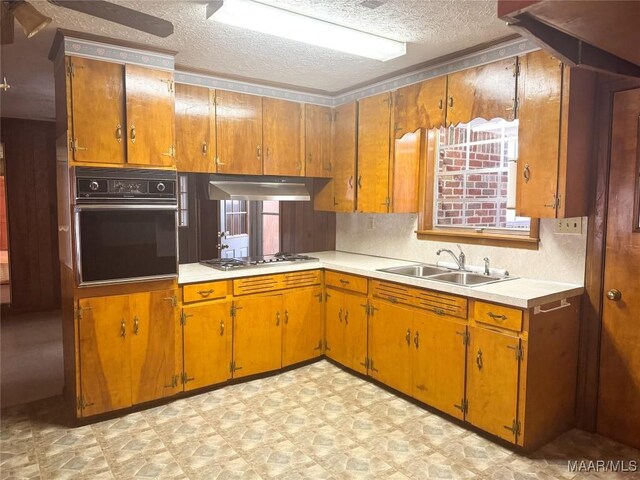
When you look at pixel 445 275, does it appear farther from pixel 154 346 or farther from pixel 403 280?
pixel 154 346

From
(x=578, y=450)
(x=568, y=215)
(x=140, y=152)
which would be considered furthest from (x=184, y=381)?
(x=568, y=215)

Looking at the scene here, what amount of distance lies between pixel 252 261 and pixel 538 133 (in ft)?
7.85

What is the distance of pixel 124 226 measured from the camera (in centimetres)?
294

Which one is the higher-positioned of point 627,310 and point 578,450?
point 627,310

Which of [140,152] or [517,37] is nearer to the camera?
[517,37]

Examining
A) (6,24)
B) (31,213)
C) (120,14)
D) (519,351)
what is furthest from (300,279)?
(31,213)

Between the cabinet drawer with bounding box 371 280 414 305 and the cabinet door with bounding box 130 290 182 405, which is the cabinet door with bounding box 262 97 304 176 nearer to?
the cabinet drawer with bounding box 371 280 414 305

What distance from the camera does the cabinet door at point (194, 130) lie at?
3504 millimetres

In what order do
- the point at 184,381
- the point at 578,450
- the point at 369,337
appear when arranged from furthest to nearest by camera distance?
the point at 369,337, the point at 184,381, the point at 578,450

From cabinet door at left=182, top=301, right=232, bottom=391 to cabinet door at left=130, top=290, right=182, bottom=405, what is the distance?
76 mm

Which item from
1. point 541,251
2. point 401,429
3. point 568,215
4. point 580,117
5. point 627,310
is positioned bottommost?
point 401,429

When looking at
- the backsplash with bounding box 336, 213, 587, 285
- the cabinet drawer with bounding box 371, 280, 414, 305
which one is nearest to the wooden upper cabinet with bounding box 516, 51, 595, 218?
the backsplash with bounding box 336, 213, 587, 285

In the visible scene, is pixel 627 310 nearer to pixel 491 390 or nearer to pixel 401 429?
pixel 491 390

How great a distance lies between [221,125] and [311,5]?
1.53 meters
